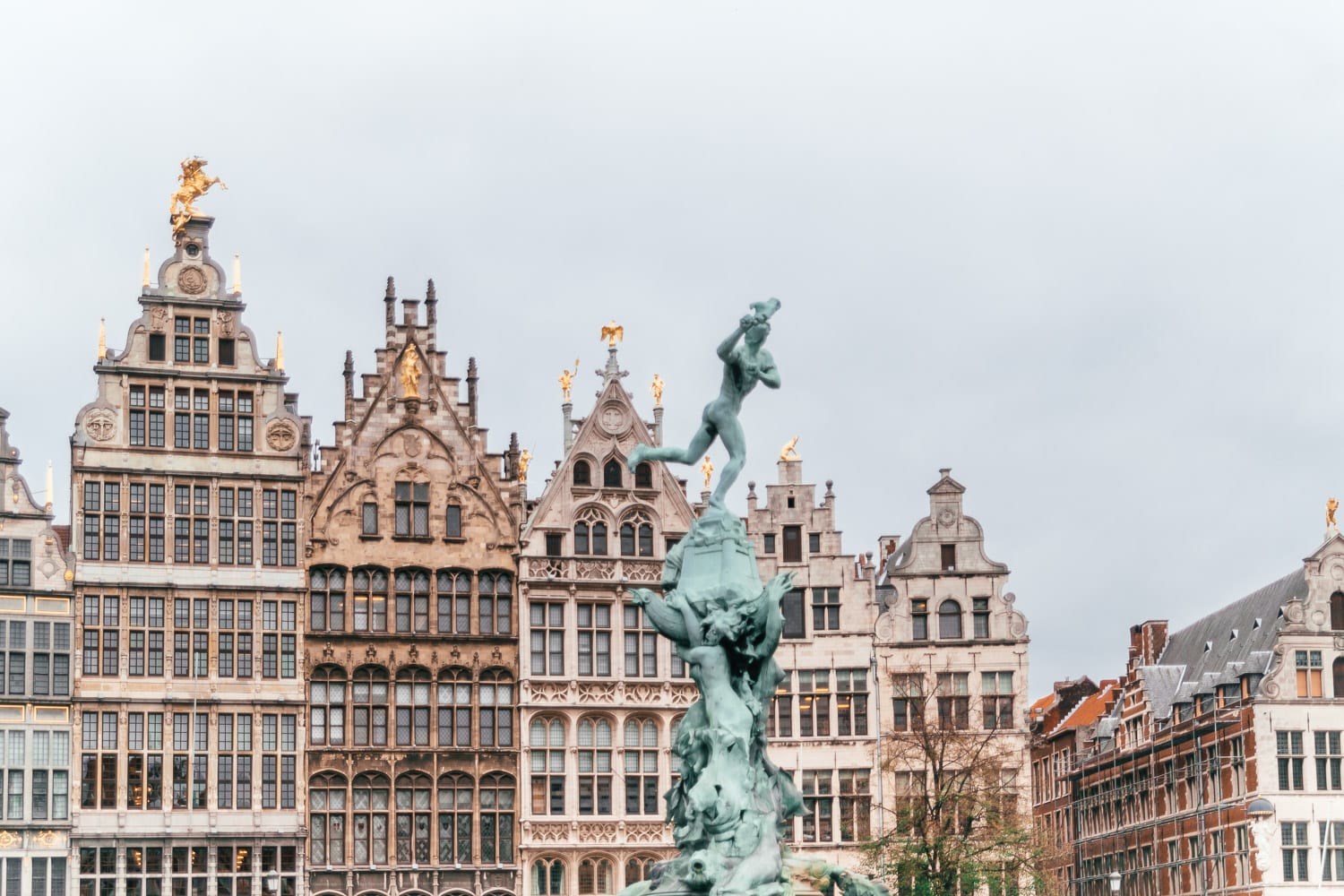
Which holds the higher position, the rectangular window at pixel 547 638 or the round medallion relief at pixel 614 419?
the round medallion relief at pixel 614 419

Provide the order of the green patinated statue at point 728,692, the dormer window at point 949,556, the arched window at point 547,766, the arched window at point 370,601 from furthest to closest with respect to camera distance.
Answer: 1. the dormer window at point 949,556
2. the arched window at point 547,766
3. the arched window at point 370,601
4. the green patinated statue at point 728,692

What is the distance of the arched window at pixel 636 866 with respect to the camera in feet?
209

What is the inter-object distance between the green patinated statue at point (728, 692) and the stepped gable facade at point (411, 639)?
25.6 metres

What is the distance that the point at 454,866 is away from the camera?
62938mm

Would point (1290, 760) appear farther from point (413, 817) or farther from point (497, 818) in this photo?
point (413, 817)

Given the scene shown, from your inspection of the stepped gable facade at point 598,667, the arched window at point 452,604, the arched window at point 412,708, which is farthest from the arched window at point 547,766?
the arched window at point 452,604

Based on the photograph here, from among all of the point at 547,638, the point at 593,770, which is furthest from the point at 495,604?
the point at 593,770

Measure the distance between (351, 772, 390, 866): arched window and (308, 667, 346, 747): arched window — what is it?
1281 millimetres

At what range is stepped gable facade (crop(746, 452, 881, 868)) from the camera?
215 feet

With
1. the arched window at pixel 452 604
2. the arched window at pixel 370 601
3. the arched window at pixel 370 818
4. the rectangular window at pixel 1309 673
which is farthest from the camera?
the rectangular window at pixel 1309 673

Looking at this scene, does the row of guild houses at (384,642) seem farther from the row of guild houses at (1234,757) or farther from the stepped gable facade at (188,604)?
the row of guild houses at (1234,757)

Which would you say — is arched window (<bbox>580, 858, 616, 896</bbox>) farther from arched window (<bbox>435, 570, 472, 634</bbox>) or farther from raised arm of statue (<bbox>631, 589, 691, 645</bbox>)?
raised arm of statue (<bbox>631, 589, 691, 645</bbox>)

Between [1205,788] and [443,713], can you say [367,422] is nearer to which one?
[443,713]

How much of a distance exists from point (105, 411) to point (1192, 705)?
1257 inches
